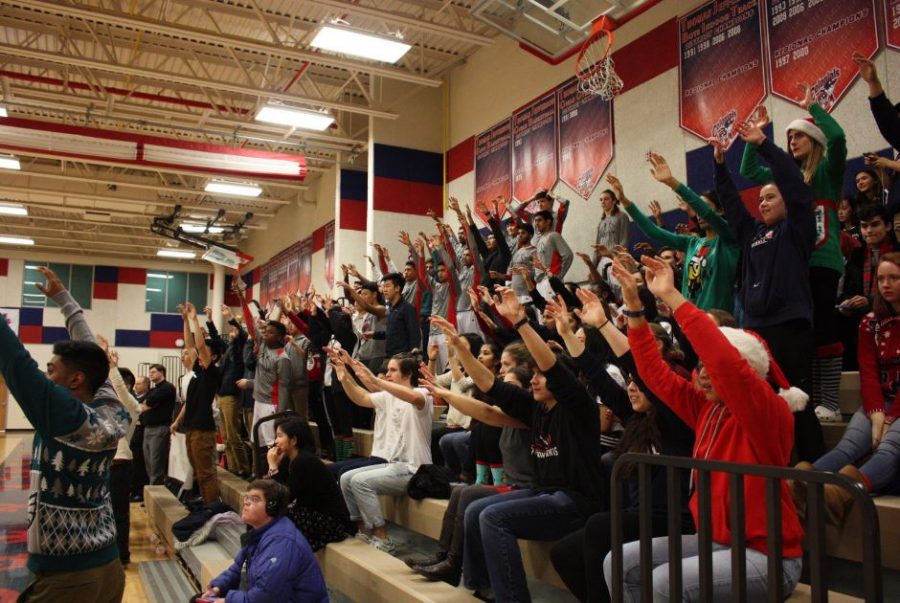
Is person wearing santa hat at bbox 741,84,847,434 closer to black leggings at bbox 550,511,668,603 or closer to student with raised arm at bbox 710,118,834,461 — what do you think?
student with raised arm at bbox 710,118,834,461

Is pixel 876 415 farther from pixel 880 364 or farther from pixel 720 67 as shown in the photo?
pixel 720 67

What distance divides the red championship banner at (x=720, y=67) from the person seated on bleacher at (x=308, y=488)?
4750 mm

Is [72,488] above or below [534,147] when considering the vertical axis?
below

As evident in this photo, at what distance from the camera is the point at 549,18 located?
6.86 m

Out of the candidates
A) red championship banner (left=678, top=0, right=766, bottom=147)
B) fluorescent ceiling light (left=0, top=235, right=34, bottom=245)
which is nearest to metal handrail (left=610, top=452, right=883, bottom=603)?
red championship banner (left=678, top=0, right=766, bottom=147)

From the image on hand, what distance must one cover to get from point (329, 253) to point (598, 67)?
8.35m

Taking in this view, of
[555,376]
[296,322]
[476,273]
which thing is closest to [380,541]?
[555,376]

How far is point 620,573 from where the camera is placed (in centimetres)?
210

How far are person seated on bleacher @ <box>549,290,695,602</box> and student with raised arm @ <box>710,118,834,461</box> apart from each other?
2.35ft

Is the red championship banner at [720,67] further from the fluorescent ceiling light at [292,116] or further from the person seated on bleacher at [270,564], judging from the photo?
the person seated on bleacher at [270,564]

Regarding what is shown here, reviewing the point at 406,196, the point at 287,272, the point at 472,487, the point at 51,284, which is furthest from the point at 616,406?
the point at 287,272

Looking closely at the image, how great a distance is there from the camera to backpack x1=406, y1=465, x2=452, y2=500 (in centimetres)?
448

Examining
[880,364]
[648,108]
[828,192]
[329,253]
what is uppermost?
[648,108]

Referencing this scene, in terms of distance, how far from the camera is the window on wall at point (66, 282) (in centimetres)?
2014
